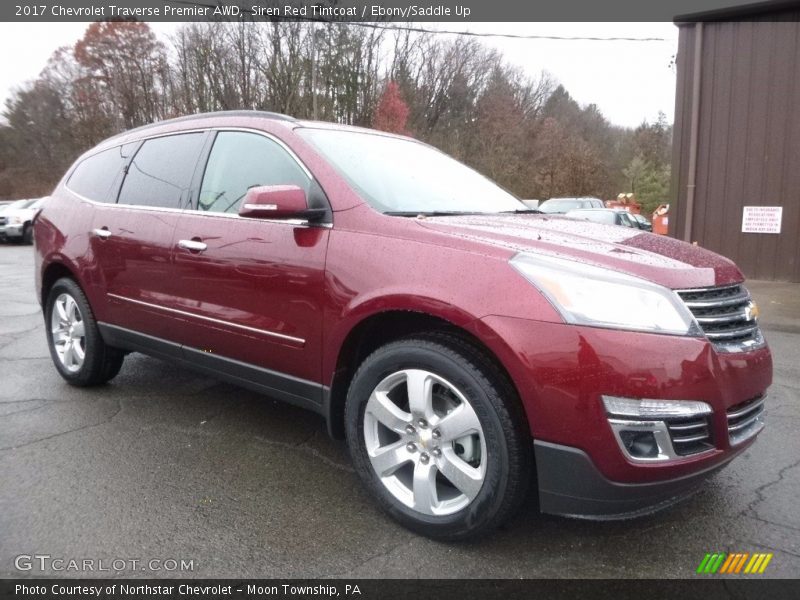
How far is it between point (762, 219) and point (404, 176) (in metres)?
8.90

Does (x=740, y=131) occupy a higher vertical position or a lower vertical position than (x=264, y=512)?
higher

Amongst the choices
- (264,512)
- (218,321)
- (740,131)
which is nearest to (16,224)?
(218,321)

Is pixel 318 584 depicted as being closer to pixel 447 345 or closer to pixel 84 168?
pixel 447 345

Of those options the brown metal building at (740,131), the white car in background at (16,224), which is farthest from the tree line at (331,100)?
the brown metal building at (740,131)

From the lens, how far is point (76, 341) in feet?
13.9

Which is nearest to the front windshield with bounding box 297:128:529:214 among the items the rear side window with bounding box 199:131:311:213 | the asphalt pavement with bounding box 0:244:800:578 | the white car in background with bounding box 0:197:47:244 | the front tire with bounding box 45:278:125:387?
the rear side window with bounding box 199:131:311:213

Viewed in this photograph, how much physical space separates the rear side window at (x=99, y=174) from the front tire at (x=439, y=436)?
265 cm

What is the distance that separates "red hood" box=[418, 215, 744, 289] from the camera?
7.00 ft

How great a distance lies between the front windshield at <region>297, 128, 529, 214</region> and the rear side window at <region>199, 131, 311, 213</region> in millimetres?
176

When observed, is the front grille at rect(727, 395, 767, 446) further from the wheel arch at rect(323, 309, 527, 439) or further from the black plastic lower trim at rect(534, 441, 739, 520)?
the wheel arch at rect(323, 309, 527, 439)

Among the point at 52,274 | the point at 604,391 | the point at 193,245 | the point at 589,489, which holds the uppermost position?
the point at 193,245

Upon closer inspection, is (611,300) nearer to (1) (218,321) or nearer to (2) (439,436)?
(2) (439,436)

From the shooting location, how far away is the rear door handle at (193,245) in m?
3.15

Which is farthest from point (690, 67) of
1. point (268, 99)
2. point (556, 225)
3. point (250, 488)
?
point (268, 99)
